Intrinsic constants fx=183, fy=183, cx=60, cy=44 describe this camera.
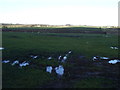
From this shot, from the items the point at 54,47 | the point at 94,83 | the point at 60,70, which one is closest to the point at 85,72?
the point at 60,70

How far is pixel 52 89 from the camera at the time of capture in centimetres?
1512

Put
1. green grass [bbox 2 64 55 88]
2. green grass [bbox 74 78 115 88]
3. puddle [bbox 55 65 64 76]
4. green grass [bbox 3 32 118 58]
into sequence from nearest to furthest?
green grass [bbox 2 64 55 88] < green grass [bbox 74 78 115 88] < puddle [bbox 55 65 64 76] < green grass [bbox 3 32 118 58]

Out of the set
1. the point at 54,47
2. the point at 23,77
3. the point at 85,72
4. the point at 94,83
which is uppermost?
the point at 54,47

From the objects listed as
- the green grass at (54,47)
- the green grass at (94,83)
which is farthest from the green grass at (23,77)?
the green grass at (54,47)

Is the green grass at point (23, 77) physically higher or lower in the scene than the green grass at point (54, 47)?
lower

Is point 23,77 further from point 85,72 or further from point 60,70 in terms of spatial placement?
point 85,72

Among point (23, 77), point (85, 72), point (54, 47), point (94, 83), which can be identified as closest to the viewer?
point (94, 83)

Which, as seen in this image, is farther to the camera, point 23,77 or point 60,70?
point 60,70

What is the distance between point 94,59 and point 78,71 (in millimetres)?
6633

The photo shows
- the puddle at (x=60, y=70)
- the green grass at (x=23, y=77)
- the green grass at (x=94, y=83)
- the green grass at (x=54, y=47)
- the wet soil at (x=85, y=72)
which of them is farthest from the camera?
the green grass at (x=54, y=47)

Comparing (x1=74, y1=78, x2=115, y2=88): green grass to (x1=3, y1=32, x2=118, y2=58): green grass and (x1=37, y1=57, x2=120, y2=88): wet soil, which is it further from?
(x1=3, y1=32, x2=118, y2=58): green grass

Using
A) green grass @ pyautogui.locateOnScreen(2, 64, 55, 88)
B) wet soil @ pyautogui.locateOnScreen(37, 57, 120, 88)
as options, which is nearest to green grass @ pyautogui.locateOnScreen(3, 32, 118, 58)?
wet soil @ pyautogui.locateOnScreen(37, 57, 120, 88)

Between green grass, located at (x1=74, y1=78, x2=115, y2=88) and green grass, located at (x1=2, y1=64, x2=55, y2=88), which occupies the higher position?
green grass, located at (x1=2, y1=64, x2=55, y2=88)

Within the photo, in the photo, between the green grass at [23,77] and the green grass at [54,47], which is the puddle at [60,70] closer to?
the green grass at [23,77]
